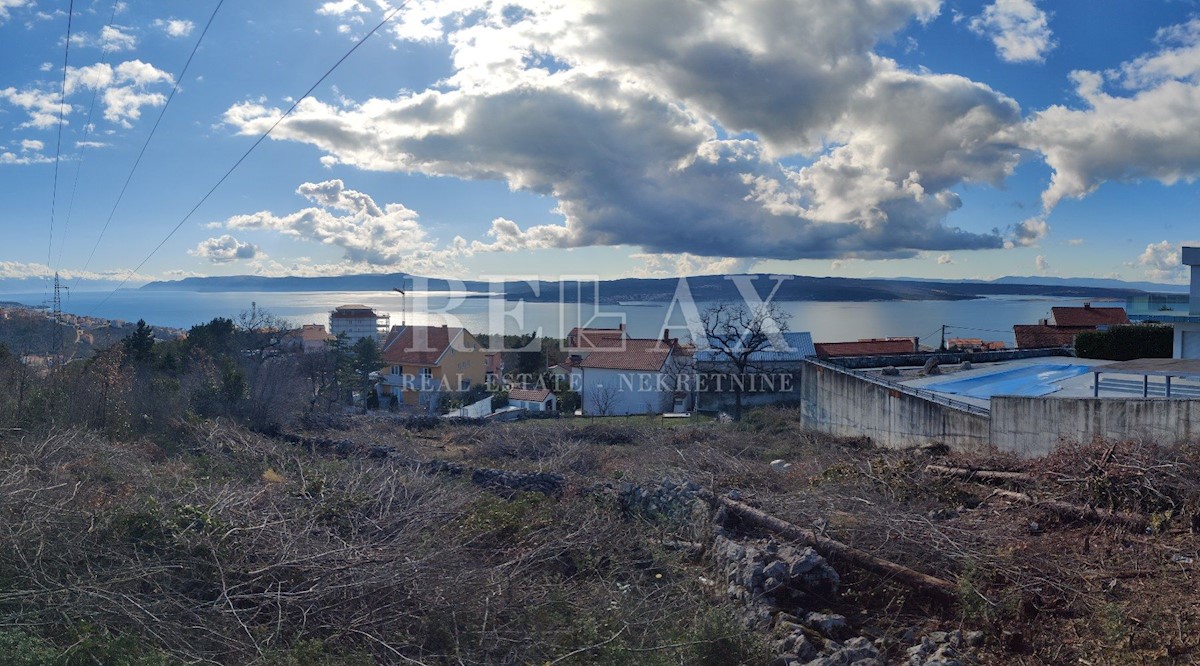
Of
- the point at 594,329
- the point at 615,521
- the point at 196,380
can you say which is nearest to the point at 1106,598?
the point at 615,521

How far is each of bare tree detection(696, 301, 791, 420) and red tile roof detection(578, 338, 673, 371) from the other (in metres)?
2.37

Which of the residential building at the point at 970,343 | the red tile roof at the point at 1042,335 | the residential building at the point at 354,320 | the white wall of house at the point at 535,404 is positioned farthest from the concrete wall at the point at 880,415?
the residential building at the point at 354,320

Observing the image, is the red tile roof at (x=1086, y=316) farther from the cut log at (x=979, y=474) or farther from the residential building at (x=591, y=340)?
the cut log at (x=979, y=474)

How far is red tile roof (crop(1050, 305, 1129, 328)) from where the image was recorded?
30.6m

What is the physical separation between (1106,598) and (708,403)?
2404 centimetres

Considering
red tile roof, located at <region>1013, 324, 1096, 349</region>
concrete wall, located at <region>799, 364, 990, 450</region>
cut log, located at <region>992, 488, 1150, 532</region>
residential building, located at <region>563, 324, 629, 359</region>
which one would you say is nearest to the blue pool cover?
concrete wall, located at <region>799, 364, 990, 450</region>

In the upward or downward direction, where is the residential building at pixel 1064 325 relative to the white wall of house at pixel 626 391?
upward

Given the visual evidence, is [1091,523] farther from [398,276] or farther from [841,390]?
[398,276]

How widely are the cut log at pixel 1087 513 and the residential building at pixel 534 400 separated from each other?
77.5 ft

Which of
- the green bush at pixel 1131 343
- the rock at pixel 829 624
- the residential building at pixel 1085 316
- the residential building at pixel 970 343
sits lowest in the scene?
the rock at pixel 829 624

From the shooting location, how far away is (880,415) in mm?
14570

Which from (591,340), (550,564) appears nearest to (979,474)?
(550,564)

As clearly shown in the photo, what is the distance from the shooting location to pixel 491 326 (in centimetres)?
4078

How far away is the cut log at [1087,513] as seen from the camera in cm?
611
